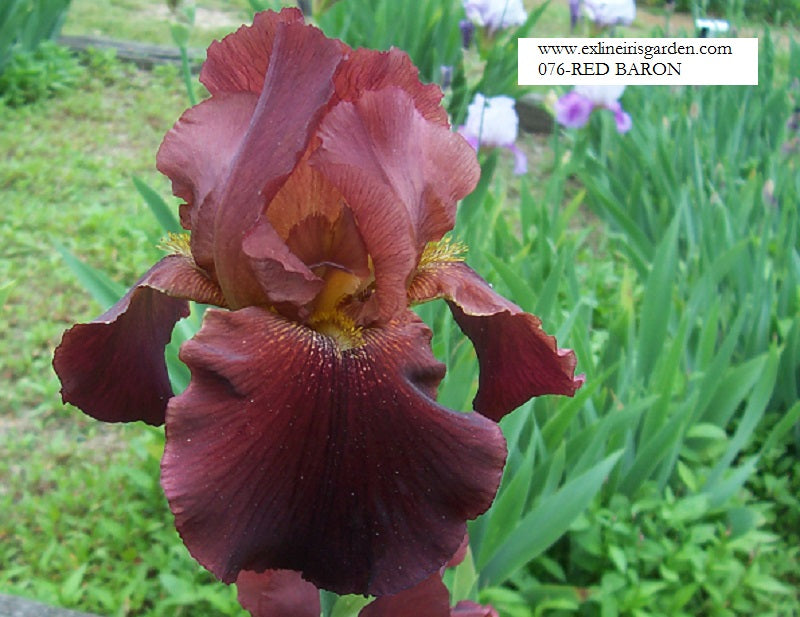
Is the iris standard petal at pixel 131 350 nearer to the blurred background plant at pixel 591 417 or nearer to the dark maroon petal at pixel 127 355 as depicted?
the dark maroon petal at pixel 127 355

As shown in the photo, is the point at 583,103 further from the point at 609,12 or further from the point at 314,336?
the point at 314,336

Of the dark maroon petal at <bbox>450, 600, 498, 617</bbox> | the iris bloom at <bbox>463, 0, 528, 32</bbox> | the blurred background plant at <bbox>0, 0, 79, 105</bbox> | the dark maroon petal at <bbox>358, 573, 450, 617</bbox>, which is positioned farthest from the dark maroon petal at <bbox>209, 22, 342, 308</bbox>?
the blurred background plant at <bbox>0, 0, 79, 105</bbox>

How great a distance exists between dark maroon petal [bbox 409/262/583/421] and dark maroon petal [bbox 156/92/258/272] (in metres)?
0.19

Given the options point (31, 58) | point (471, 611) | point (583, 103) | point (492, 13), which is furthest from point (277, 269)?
point (31, 58)

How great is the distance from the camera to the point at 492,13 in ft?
7.76

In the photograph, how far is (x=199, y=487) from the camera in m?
0.54

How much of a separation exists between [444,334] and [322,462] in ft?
3.21

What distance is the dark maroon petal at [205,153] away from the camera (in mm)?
649

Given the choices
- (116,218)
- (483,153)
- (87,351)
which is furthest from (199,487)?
(116,218)

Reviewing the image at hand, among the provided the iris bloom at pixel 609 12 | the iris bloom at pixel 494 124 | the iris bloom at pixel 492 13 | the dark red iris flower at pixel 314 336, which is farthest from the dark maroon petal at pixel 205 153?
the iris bloom at pixel 609 12

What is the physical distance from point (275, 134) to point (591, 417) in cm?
124

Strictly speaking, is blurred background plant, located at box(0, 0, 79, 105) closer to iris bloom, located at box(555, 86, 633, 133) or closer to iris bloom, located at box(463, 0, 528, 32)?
iris bloom, located at box(463, 0, 528, 32)

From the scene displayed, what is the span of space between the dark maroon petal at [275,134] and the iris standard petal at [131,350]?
0.25 ft

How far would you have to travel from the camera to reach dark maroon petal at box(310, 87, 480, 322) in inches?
24.9
